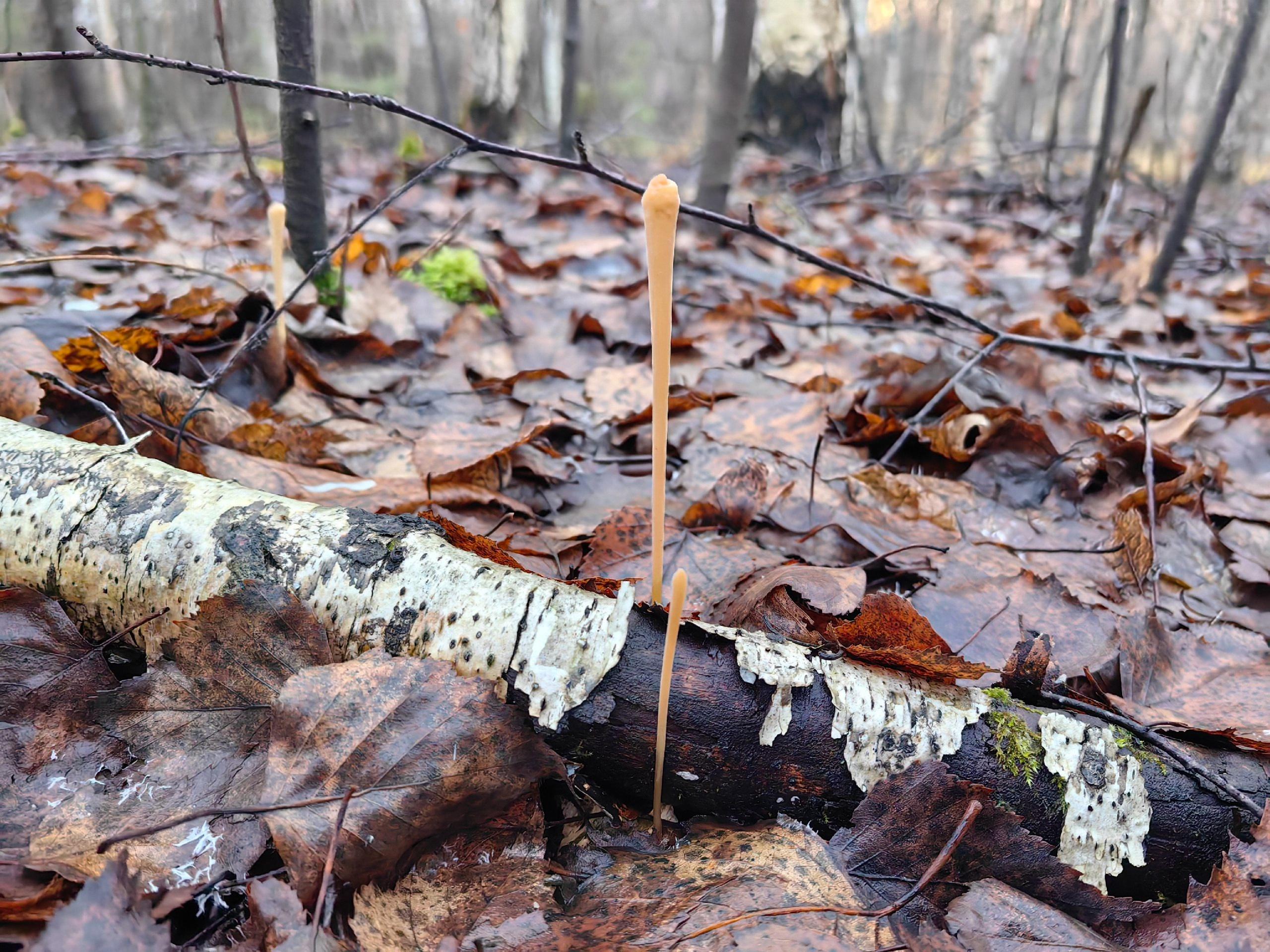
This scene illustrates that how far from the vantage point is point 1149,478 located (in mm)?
2076

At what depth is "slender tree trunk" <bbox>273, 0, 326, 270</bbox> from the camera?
2373 millimetres

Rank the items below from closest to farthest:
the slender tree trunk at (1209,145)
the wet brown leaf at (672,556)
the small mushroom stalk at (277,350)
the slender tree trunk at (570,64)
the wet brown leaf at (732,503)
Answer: the wet brown leaf at (672,556) → the wet brown leaf at (732,503) → the small mushroom stalk at (277,350) → the slender tree trunk at (1209,145) → the slender tree trunk at (570,64)

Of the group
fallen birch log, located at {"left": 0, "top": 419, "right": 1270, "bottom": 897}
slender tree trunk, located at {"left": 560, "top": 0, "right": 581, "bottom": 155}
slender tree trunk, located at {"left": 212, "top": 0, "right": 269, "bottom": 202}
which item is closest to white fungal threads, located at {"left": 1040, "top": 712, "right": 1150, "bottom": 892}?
fallen birch log, located at {"left": 0, "top": 419, "right": 1270, "bottom": 897}

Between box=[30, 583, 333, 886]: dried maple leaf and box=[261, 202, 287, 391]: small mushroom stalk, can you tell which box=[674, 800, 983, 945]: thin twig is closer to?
box=[30, 583, 333, 886]: dried maple leaf

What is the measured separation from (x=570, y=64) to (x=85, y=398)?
16.4ft

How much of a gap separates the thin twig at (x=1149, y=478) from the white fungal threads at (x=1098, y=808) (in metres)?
0.74

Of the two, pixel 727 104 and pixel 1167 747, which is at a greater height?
pixel 727 104

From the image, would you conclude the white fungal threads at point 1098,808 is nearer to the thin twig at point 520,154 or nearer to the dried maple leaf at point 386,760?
the dried maple leaf at point 386,760

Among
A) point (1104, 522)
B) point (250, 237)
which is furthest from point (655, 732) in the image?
point (250, 237)

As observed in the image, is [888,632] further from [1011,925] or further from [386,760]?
[386,760]

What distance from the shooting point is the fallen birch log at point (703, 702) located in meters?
1.19

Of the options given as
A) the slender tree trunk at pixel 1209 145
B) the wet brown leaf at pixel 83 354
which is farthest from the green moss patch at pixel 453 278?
the slender tree trunk at pixel 1209 145

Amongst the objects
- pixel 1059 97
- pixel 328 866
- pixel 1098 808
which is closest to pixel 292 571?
pixel 328 866

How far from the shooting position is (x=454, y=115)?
9.19m
